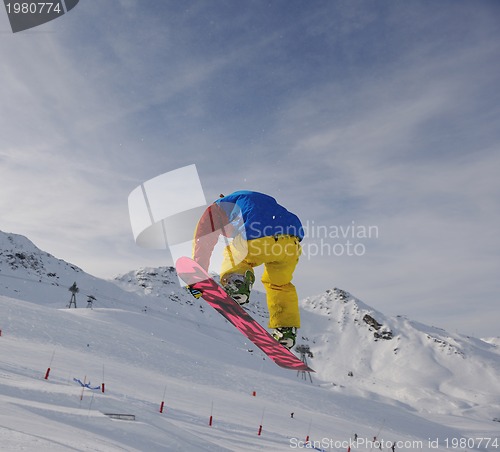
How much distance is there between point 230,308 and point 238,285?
3.74 ft

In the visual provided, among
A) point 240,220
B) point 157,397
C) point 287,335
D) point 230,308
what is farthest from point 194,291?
point 157,397

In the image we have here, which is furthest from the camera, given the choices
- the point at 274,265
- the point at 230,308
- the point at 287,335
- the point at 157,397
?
the point at 157,397

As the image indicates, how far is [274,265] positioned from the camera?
13.5ft

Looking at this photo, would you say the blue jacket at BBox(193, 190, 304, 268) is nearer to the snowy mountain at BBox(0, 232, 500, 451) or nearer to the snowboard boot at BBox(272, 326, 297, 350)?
the snowboard boot at BBox(272, 326, 297, 350)

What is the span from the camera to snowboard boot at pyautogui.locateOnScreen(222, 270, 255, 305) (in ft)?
12.1

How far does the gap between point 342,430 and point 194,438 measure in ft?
42.9

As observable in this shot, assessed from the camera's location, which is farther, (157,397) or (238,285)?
(157,397)

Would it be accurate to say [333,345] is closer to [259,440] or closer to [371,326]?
[371,326]

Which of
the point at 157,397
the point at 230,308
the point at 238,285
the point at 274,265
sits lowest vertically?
the point at 157,397

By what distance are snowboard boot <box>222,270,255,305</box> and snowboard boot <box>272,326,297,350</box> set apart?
792 mm

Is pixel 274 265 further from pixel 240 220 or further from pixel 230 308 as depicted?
pixel 230 308

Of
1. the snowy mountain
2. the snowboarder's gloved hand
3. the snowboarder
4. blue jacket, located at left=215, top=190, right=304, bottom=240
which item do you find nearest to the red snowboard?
the snowboarder's gloved hand

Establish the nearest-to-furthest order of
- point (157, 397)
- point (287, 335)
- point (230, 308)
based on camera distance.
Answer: point (287, 335) < point (230, 308) < point (157, 397)

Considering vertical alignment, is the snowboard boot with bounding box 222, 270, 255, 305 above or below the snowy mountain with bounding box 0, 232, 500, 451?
above
